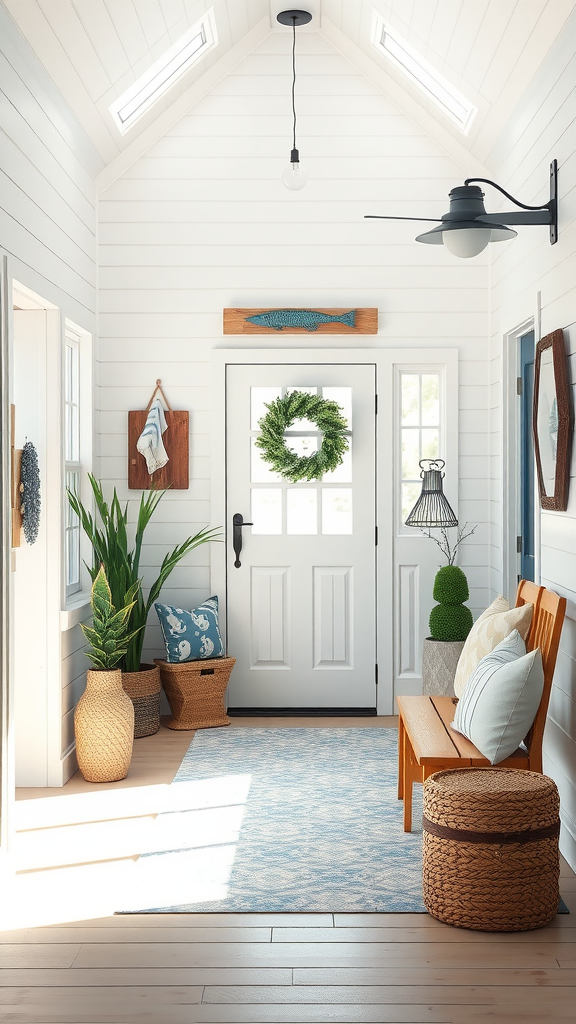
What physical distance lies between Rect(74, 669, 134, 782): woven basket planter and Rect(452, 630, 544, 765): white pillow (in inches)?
66.9

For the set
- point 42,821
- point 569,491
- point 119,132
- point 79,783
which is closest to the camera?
point 569,491

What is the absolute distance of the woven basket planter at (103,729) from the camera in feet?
14.1

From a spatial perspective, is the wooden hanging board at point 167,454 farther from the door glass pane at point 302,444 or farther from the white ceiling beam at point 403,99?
the white ceiling beam at point 403,99

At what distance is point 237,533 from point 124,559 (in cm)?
90

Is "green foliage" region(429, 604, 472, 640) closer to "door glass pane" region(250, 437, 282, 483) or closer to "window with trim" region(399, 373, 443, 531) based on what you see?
"window with trim" region(399, 373, 443, 531)

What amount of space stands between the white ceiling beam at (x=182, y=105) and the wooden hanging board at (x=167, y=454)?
1.22 meters

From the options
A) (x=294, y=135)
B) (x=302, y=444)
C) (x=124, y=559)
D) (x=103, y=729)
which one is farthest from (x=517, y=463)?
(x=103, y=729)

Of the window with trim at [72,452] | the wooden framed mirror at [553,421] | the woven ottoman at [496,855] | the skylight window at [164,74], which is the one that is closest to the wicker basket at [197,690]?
the window with trim at [72,452]

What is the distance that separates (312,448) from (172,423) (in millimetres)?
813

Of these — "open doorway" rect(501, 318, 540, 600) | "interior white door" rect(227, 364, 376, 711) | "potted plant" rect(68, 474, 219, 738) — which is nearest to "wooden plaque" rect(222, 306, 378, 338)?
"interior white door" rect(227, 364, 376, 711)

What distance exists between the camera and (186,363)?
5.56m

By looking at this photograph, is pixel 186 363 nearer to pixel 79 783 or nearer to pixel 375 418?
pixel 375 418

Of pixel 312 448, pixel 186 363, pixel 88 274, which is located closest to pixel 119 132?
pixel 88 274

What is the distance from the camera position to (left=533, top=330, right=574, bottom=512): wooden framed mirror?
3.57 m
